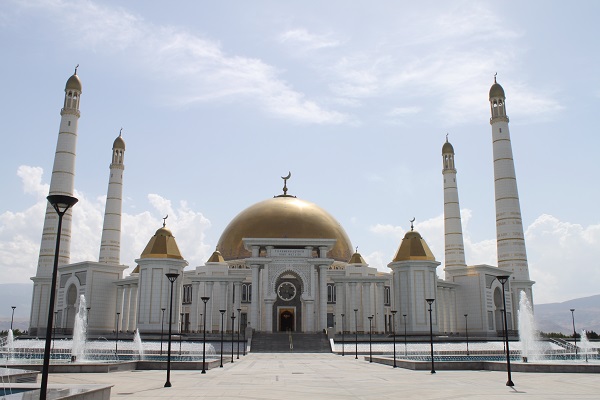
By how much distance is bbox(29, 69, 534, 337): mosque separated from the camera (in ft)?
161

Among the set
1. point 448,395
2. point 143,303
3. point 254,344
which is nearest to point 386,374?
point 448,395

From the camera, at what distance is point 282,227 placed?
193 feet

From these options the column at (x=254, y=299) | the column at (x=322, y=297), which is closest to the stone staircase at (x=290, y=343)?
the column at (x=254, y=299)

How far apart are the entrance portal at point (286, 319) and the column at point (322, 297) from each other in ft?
13.9

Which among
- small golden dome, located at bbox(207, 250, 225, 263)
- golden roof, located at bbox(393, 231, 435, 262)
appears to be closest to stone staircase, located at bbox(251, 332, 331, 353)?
golden roof, located at bbox(393, 231, 435, 262)

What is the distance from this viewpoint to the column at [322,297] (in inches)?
1889

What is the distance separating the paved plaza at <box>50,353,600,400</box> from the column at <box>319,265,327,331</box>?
2518cm

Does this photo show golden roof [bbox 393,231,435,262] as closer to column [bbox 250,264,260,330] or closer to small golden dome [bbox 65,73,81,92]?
column [bbox 250,264,260,330]

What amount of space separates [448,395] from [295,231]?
43.8 metres

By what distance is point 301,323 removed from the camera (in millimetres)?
50625

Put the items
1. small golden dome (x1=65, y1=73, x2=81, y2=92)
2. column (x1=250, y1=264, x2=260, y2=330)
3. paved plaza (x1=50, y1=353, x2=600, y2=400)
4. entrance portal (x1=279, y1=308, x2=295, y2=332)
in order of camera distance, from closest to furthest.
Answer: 1. paved plaza (x1=50, y1=353, x2=600, y2=400)
2. column (x1=250, y1=264, x2=260, y2=330)
3. entrance portal (x1=279, y1=308, x2=295, y2=332)
4. small golden dome (x1=65, y1=73, x2=81, y2=92)

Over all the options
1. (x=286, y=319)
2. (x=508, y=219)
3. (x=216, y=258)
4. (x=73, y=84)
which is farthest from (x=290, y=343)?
(x=73, y=84)

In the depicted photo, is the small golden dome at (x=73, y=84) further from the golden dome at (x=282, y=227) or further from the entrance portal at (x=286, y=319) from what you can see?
the entrance portal at (x=286, y=319)

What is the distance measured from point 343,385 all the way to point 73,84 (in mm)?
49613
